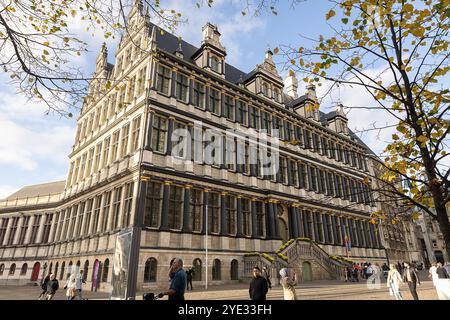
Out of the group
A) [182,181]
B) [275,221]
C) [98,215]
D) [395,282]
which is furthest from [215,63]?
[395,282]

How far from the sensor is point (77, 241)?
79.2 feet

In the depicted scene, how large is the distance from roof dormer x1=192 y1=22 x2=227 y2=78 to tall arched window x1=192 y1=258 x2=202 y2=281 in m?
16.6

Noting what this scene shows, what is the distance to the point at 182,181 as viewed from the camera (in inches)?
816

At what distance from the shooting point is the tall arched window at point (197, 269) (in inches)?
767

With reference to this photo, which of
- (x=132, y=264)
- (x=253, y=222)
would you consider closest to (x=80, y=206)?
(x=253, y=222)

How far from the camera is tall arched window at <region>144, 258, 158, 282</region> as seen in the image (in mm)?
17516

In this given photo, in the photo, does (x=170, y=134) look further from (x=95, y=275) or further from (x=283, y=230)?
(x=283, y=230)

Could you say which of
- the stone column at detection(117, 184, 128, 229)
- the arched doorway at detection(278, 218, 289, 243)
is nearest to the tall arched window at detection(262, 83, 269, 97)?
the arched doorway at detection(278, 218, 289, 243)

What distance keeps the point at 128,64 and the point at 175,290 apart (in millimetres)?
24955

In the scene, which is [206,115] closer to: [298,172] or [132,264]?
[298,172]

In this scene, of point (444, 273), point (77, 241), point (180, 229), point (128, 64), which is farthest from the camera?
point (128, 64)

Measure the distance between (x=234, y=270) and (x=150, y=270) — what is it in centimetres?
704

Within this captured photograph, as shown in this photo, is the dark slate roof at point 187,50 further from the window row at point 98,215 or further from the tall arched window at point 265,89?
the window row at point 98,215

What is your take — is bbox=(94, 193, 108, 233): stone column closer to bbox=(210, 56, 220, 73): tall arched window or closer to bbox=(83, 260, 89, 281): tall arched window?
bbox=(83, 260, 89, 281): tall arched window
